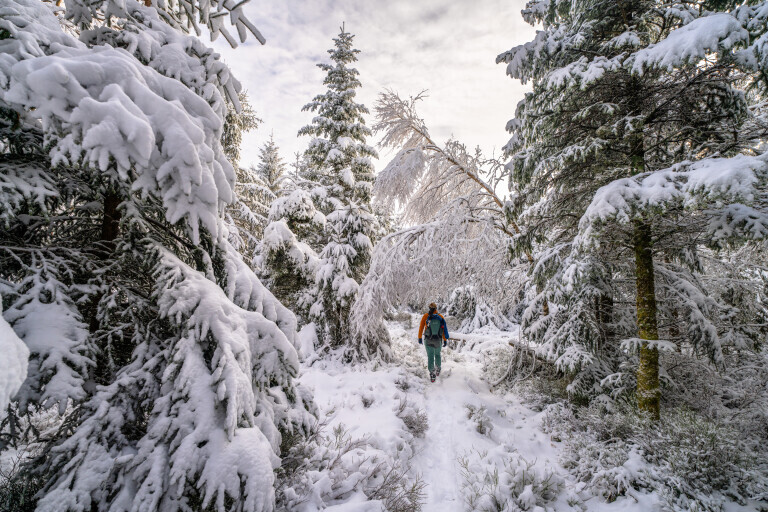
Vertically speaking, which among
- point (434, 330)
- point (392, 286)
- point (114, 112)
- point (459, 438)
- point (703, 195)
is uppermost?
point (703, 195)

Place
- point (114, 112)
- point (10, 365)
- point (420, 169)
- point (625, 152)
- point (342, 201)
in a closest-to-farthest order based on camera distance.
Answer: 1. point (10, 365)
2. point (114, 112)
3. point (625, 152)
4. point (420, 169)
5. point (342, 201)

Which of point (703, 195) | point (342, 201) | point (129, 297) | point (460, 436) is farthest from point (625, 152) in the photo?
point (342, 201)

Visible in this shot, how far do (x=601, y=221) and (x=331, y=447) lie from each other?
5.07 m

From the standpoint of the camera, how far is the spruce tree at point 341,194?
9922mm

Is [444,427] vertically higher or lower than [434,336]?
lower

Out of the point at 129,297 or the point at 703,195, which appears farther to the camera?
the point at 703,195

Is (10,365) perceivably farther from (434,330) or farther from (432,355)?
(432,355)

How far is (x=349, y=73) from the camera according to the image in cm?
1124

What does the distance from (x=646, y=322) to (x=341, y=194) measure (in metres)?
9.15

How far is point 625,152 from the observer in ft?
16.6

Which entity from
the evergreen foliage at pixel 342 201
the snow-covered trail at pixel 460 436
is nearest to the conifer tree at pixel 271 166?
the evergreen foliage at pixel 342 201

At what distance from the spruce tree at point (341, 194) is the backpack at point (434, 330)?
7.27 ft

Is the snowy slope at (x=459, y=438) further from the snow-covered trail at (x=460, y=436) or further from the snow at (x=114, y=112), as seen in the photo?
the snow at (x=114, y=112)

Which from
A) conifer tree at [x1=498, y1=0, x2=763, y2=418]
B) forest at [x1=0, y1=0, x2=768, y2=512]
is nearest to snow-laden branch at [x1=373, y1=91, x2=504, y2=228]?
forest at [x1=0, y1=0, x2=768, y2=512]
